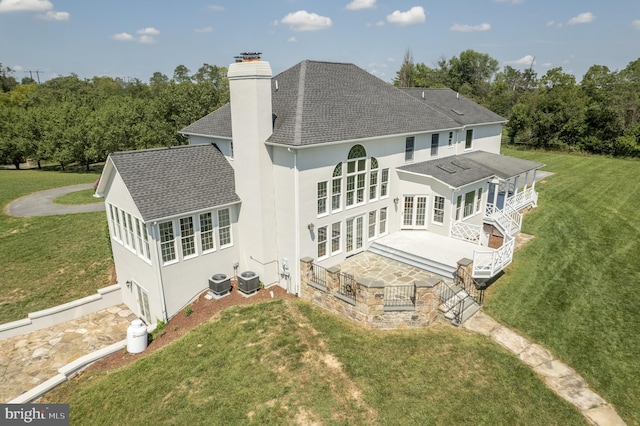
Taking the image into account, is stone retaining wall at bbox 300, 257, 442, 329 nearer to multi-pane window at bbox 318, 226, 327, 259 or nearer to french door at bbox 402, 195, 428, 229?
multi-pane window at bbox 318, 226, 327, 259

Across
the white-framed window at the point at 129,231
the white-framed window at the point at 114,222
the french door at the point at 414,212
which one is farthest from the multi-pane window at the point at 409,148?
the white-framed window at the point at 114,222

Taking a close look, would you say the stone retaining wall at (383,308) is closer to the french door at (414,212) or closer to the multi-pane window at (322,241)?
the multi-pane window at (322,241)

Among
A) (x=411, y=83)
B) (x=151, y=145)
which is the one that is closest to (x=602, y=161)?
(x=411, y=83)

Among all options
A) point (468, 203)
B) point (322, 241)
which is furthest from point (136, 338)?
point (468, 203)

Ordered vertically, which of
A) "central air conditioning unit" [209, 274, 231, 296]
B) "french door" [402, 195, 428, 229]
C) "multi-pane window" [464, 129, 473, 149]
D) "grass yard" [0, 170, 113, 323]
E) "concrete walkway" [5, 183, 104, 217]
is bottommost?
"grass yard" [0, 170, 113, 323]

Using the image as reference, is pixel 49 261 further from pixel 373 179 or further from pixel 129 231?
pixel 373 179

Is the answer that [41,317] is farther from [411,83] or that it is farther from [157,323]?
[411,83]

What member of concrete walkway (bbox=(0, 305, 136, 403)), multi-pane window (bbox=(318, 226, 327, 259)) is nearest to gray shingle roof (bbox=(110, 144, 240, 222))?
multi-pane window (bbox=(318, 226, 327, 259))
